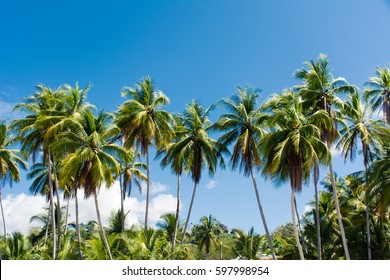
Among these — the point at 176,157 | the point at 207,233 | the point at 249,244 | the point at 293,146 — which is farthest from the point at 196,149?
the point at 207,233

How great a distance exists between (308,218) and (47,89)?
2108 cm

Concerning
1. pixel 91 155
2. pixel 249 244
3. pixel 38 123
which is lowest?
pixel 249 244

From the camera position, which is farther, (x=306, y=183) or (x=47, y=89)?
(x=47, y=89)

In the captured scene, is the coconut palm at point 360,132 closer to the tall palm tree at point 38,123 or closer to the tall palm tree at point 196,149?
the tall palm tree at point 196,149

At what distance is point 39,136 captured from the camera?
2673 centimetres

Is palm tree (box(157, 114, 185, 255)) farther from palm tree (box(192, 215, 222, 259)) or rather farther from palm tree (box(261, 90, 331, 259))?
palm tree (box(192, 215, 222, 259))

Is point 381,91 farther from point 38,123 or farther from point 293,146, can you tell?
point 38,123

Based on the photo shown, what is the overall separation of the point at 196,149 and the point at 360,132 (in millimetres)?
10299

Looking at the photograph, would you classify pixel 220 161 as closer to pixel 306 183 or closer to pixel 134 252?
pixel 306 183

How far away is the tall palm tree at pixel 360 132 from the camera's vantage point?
24906 mm

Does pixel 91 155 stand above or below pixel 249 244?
above

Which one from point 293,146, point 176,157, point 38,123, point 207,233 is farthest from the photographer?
point 207,233

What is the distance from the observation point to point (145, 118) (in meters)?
26.2
